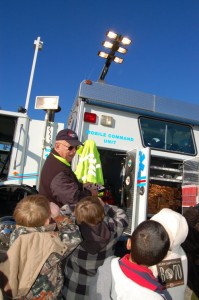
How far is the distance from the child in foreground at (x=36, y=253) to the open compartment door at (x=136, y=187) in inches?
87.5

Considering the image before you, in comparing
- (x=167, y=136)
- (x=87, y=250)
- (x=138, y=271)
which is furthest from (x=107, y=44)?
(x=138, y=271)

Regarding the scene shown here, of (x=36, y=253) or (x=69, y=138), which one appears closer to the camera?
(x=36, y=253)

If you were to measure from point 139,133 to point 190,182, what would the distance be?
118 cm

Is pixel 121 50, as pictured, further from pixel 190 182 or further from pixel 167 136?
pixel 190 182

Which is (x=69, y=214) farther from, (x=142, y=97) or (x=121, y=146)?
(x=142, y=97)

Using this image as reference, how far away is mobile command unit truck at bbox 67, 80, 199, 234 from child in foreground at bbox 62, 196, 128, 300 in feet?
6.41

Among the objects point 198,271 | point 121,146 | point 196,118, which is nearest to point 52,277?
point 198,271

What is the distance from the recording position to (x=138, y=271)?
5.39ft

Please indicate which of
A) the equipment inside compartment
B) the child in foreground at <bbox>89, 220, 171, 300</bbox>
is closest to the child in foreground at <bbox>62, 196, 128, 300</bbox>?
the child in foreground at <bbox>89, 220, 171, 300</bbox>

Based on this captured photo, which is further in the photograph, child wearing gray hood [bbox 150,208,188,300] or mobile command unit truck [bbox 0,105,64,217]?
mobile command unit truck [bbox 0,105,64,217]

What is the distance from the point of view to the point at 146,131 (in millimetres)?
4809

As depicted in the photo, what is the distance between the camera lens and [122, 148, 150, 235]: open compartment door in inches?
163

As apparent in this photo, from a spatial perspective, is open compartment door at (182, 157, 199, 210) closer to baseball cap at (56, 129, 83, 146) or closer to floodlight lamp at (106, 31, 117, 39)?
baseball cap at (56, 129, 83, 146)

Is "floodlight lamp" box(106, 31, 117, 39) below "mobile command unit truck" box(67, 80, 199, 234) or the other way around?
the other way around
